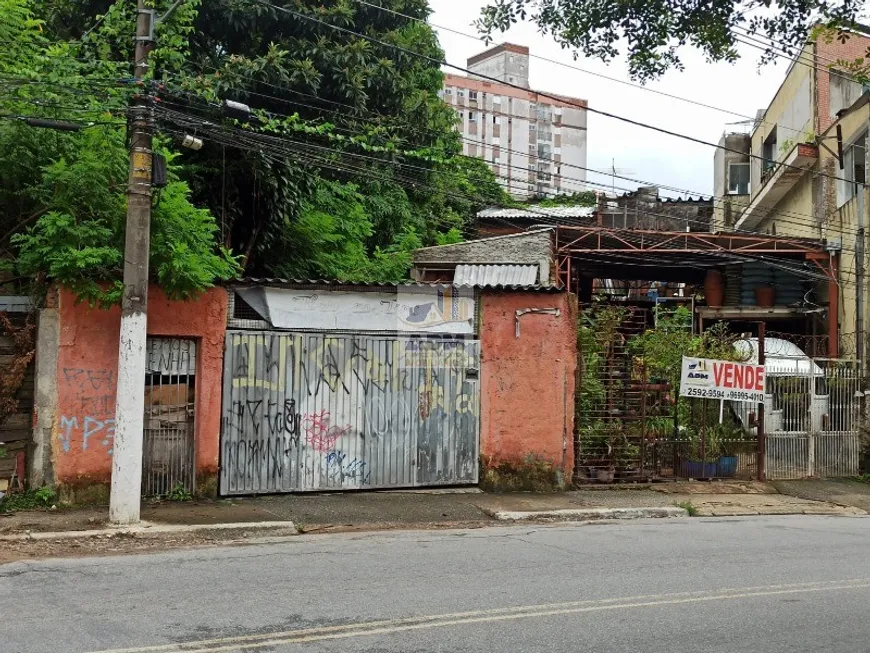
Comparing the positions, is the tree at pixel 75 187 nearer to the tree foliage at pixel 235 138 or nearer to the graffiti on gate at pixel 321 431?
the tree foliage at pixel 235 138

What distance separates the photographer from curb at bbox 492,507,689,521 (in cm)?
1166

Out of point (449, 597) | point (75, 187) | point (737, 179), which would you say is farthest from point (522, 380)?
point (737, 179)

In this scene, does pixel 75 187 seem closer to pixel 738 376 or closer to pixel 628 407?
pixel 628 407

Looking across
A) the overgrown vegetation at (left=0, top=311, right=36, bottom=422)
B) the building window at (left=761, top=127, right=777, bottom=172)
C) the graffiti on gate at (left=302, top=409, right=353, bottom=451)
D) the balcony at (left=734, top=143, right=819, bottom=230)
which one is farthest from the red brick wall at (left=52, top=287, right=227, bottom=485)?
the building window at (left=761, top=127, right=777, bottom=172)

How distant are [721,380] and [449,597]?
9.65 m

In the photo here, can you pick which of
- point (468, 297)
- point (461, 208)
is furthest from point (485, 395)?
point (461, 208)

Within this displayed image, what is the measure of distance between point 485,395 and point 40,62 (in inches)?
302

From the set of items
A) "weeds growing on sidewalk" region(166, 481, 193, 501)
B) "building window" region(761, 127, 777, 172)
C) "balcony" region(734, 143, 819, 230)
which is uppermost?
"building window" region(761, 127, 777, 172)

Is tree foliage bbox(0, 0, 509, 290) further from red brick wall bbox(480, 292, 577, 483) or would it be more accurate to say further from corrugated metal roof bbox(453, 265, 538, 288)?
red brick wall bbox(480, 292, 577, 483)

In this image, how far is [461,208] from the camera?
36844mm

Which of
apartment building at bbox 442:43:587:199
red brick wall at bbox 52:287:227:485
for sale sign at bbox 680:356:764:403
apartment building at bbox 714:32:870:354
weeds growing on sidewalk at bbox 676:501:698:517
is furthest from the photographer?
apartment building at bbox 442:43:587:199

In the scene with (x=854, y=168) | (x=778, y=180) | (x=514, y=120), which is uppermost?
(x=514, y=120)

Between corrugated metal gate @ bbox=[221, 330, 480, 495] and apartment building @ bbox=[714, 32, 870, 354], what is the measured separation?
8.23 m

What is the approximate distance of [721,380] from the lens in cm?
1516
